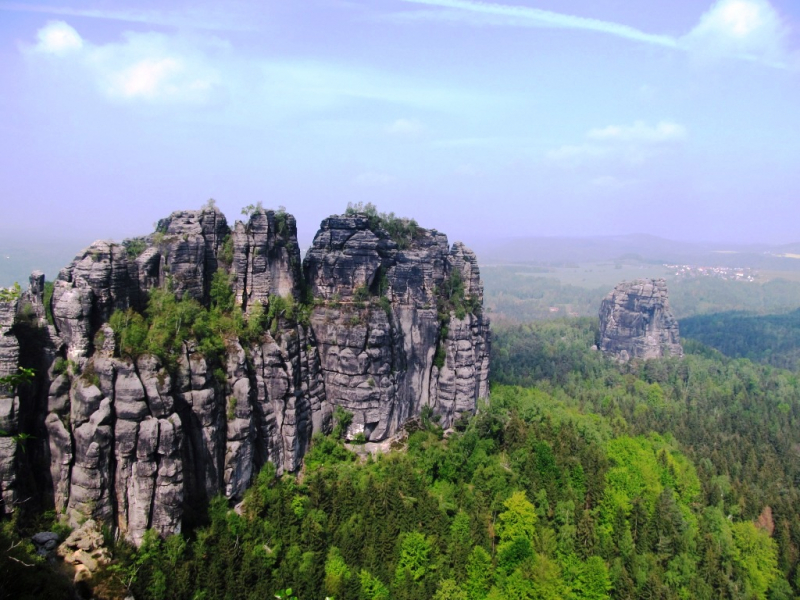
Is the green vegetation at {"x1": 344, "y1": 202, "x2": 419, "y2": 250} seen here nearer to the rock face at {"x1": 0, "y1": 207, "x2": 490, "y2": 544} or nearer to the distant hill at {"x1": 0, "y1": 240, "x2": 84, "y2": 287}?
the rock face at {"x1": 0, "y1": 207, "x2": 490, "y2": 544}

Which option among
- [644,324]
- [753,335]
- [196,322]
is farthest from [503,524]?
[753,335]

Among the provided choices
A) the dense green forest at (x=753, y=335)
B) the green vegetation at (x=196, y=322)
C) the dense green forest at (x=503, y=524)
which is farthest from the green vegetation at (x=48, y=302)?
the dense green forest at (x=753, y=335)

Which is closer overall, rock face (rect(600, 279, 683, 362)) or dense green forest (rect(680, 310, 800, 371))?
rock face (rect(600, 279, 683, 362))

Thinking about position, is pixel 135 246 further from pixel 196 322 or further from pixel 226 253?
pixel 196 322

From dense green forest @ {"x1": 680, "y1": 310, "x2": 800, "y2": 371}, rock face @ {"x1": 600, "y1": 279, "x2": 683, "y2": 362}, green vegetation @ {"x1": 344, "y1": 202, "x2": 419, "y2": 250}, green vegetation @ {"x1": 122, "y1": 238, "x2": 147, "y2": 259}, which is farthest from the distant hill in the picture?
dense green forest @ {"x1": 680, "y1": 310, "x2": 800, "y2": 371}

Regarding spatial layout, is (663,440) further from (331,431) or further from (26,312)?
(26,312)

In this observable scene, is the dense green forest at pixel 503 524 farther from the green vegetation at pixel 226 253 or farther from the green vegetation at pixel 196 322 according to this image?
the green vegetation at pixel 226 253
